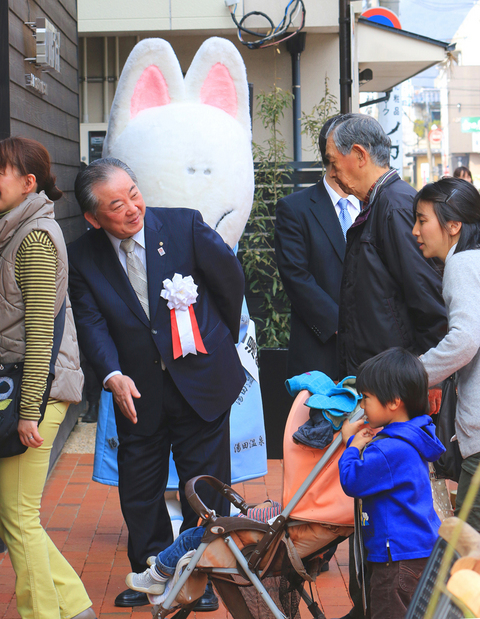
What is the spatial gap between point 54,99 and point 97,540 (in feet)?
9.70

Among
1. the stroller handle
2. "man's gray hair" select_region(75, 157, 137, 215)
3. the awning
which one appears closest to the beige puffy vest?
"man's gray hair" select_region(75, 157, 137, 215)

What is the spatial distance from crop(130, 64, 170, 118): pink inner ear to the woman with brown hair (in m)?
1.64

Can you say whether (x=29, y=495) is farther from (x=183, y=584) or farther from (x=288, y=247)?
(x=288, y=247)

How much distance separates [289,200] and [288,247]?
287mm

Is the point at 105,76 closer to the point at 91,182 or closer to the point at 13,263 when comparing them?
the point at 91,182

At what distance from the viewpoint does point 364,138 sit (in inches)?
117

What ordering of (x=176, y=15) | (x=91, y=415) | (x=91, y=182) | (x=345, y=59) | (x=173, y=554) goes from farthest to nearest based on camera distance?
1. (x=176, y=15)
2. (x=345, y=59)
3. (x=91, y=415)
4. (x=91, y=182)
5. (x=173, y=554)

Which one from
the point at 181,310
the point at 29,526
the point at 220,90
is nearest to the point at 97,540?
the point at 29,526

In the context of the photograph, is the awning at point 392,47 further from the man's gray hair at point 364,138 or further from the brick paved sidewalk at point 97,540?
the man's gray hair at point 364,138

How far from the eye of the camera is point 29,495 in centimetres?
266

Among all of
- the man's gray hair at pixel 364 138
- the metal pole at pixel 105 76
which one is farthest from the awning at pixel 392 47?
the man's gray hair at pixel 364 138

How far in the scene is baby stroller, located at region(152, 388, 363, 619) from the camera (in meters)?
2.42

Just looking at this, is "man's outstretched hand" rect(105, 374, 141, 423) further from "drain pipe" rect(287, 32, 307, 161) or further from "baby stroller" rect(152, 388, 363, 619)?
"drain pipe" rect(287, 32, 307, 161)

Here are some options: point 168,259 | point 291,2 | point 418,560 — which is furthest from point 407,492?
point 291,2
